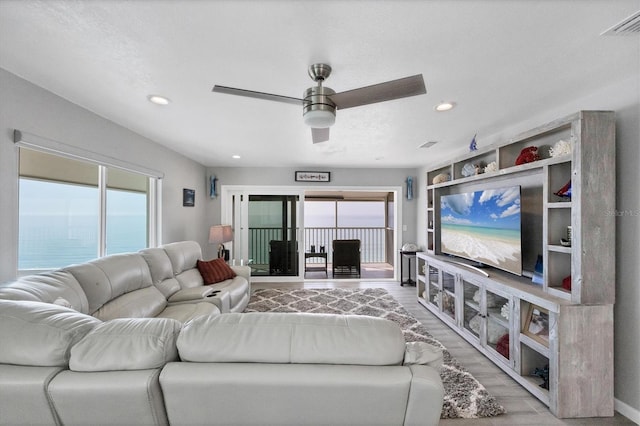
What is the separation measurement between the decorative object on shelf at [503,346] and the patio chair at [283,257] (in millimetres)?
3915

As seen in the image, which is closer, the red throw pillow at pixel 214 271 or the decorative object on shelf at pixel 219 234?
the red throw pillow at pixel 214 271

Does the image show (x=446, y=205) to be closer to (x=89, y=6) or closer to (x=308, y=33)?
(x=308, y=33)

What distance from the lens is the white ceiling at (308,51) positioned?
1.27 m

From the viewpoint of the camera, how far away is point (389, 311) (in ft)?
12.5

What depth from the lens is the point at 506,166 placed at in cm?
279

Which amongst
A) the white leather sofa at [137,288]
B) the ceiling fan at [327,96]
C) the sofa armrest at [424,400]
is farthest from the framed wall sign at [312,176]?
the sofa armrest at [424,400]

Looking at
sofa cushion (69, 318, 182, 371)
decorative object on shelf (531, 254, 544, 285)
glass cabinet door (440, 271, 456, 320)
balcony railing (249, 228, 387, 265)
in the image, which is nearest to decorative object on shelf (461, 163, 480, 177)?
decorative object on shelf (531, 254, 544, 285)

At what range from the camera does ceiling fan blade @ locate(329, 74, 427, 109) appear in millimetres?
1459

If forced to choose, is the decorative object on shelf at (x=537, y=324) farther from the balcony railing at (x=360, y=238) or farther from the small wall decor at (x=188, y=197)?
the balcony railing at (x=360, y=238)

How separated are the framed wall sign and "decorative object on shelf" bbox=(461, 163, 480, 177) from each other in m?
2.74

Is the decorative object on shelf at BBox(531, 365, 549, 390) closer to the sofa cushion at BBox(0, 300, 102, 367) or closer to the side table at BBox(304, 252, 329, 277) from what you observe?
the sofa cushion at BBox(0, 300, 102, 367)

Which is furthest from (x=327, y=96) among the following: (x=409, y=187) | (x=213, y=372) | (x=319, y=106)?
(x=409, y=187)

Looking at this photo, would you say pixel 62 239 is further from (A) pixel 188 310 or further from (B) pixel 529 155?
(B) pixel 529 155

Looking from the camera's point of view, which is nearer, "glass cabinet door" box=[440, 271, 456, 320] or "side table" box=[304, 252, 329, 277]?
"glass cabinet door" box=[440, 271, 456, 320]
